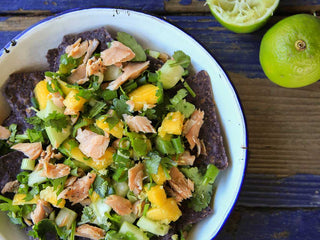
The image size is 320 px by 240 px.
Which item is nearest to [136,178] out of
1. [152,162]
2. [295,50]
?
[152,162]

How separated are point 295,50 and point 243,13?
375mm

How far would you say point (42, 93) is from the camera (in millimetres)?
1854

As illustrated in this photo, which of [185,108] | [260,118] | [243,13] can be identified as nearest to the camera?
[185,108]

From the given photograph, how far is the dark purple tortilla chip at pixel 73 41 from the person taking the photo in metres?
1.83

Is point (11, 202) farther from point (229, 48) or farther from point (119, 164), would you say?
point (229, 48)

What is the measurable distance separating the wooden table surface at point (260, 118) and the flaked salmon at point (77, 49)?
452mm

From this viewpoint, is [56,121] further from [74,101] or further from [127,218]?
[127,218]

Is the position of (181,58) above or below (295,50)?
above

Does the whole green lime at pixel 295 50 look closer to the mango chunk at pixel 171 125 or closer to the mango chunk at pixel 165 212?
the mango chunk at pixel 171 125

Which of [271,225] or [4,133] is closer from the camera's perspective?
[4,133]

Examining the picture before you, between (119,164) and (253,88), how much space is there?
3.22ft

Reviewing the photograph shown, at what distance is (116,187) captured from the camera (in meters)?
1.81

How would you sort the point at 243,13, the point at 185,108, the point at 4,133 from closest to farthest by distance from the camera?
the point at 185,108
the point at 4,133
the point at 243,13

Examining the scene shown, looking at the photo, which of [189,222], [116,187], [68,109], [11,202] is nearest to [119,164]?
[116,187]
